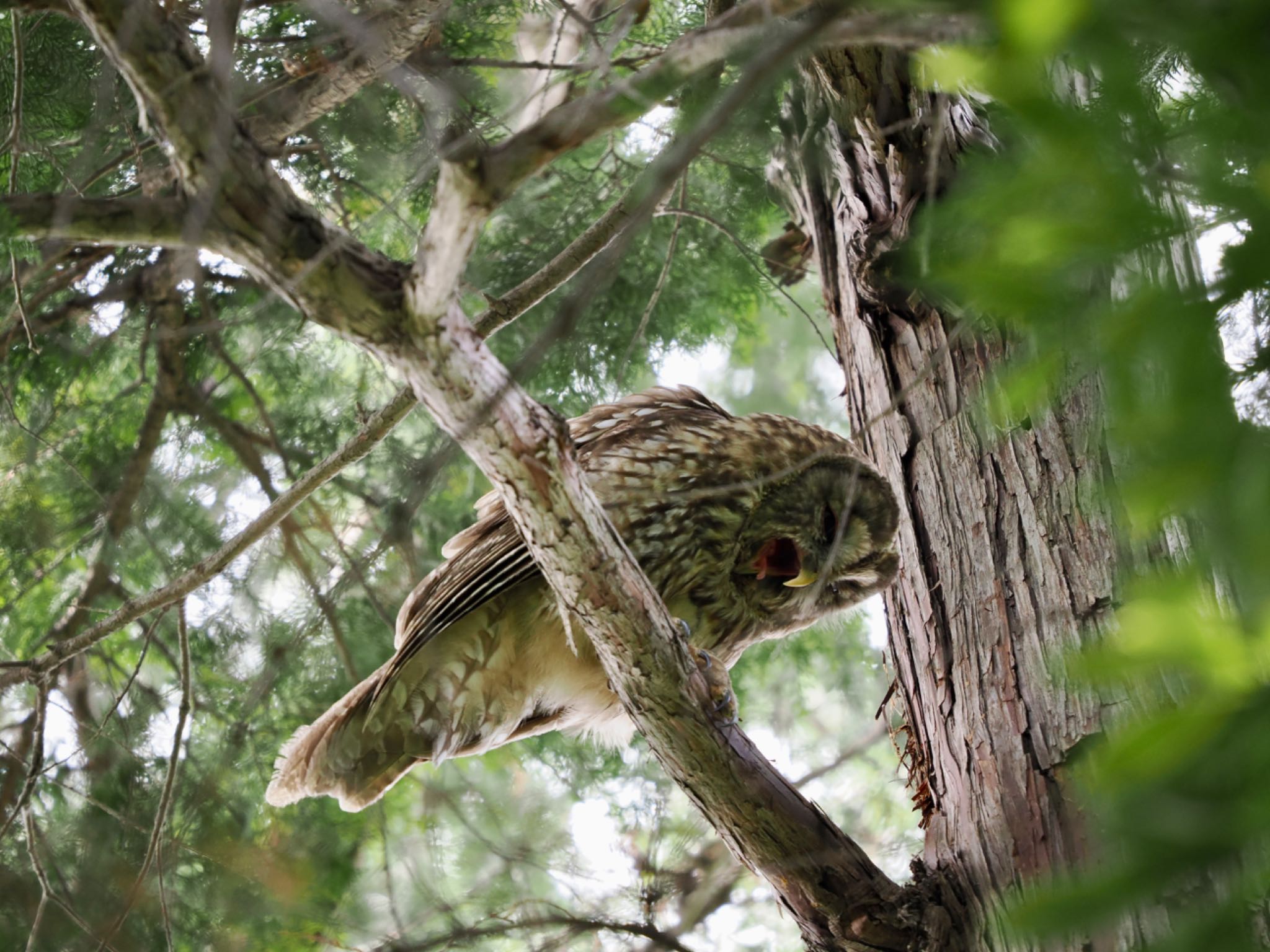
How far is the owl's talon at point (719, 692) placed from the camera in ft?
7.14

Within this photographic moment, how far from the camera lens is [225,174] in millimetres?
1422

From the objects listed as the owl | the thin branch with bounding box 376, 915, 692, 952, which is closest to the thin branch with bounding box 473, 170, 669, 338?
the owl

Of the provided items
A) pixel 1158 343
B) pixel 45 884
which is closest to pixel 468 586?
pixel 45 884

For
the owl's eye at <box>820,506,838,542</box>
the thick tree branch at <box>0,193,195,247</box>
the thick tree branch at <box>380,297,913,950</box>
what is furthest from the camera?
the owl's eye at <box>820,506,838,542</box>

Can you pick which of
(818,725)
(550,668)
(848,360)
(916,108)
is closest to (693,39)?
(916,108)

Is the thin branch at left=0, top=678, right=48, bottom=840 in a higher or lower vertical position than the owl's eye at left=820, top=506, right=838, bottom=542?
lower

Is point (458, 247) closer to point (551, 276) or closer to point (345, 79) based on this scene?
point (551, 276)

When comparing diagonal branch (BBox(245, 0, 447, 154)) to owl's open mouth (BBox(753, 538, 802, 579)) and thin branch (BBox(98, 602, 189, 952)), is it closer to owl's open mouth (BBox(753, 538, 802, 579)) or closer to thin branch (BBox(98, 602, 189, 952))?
thin branch (BBox(98, 602, 189, 952))

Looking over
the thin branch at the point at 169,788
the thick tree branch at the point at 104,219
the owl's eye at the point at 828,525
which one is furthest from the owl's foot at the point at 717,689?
the thin branch at the point at 169,788

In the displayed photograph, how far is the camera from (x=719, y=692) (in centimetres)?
226

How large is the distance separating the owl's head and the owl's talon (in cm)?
63

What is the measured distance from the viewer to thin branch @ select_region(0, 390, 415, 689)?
2293mm

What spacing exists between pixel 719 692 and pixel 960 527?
72 centimetres

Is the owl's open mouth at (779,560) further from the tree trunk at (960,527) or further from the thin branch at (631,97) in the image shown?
the thin branch at (631,97)
